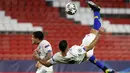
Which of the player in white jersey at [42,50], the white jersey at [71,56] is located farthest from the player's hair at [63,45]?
the player in white jersey at [42,50]

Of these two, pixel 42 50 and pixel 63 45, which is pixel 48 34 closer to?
pixel 42 50

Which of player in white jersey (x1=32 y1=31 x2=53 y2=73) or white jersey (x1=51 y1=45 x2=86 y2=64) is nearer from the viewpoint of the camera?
white jersey (x1=51 y1=45 x2=86 y2=64)

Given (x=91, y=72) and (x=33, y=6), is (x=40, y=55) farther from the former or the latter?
(x=33, y=6)

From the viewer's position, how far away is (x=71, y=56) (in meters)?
7.25

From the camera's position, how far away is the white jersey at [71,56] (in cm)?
724

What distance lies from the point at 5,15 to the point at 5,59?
6.49 ft

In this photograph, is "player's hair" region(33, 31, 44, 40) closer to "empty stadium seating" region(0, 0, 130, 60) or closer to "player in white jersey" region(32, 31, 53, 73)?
"player in white jersey" region(32, 31, 53, 73)

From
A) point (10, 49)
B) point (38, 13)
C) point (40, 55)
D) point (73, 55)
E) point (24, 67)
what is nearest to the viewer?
point (73, 55)

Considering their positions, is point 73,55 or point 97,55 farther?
point 97,55

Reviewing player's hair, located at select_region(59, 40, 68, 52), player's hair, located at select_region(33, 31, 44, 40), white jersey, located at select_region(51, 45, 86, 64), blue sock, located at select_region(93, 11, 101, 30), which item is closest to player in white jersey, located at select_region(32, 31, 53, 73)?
player's hair, located at select_region(33, 31, 44, 40)

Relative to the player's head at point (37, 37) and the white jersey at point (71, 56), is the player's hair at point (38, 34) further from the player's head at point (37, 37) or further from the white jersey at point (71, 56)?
the white jersey at point (71, 56)

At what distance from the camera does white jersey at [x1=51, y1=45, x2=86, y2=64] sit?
7238mm

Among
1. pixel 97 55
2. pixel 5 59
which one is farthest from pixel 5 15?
pixel 97 55

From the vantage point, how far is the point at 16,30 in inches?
522
